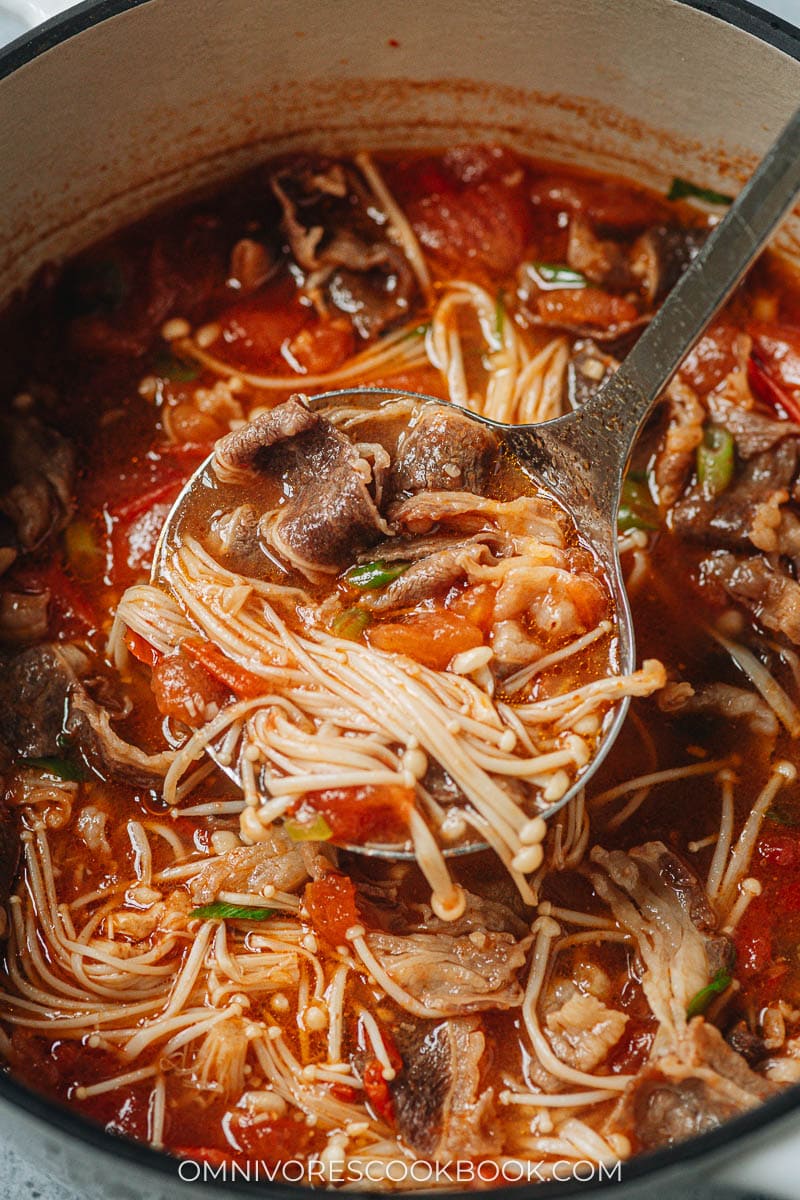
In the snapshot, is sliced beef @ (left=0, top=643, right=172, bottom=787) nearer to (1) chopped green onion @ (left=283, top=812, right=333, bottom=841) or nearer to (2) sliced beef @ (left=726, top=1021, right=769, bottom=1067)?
(1) chopped green onion @ (left=283, top=812, right=333, bottom=841)

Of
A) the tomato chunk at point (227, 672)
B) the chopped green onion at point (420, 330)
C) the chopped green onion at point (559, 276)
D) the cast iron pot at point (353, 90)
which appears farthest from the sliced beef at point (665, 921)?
the cast iron pot at point (353, 90)

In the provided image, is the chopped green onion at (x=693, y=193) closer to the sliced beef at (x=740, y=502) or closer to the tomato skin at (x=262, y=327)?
the sliced beef at (x=740, y=502)

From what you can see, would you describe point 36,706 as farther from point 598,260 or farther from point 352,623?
point 598,260

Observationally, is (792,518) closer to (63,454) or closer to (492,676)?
(492,676)

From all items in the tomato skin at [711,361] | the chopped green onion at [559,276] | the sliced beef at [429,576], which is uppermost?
the chopped green onion at [559,276]

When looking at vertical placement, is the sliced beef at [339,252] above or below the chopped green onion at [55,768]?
above

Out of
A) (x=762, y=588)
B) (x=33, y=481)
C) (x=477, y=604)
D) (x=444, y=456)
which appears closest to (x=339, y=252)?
(x=444, y=456)

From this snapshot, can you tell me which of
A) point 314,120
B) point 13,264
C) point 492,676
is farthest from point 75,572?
point 314,120
